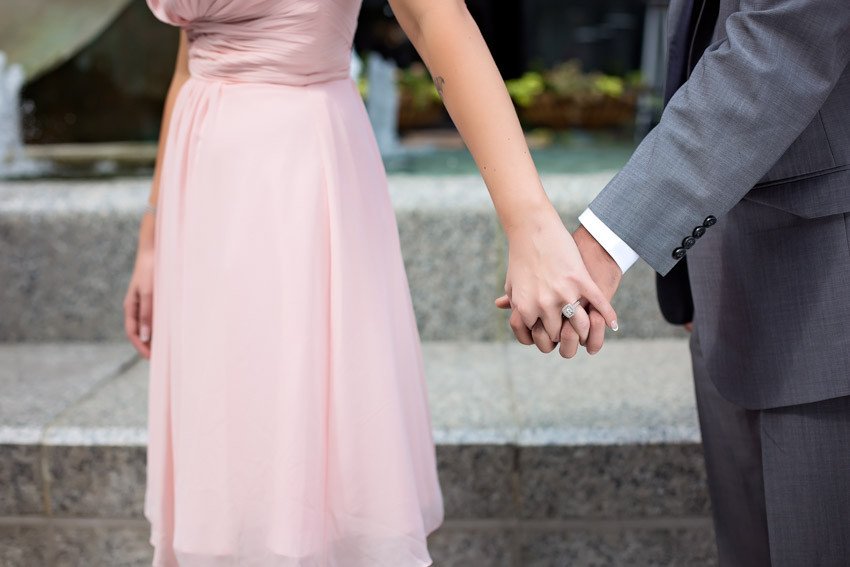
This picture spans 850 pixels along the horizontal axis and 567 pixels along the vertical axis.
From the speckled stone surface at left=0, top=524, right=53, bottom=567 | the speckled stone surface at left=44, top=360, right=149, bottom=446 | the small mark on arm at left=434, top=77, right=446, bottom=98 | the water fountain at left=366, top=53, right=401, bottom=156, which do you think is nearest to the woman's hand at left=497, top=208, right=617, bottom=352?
the small mark on arm at left=434, top=77, right=446, bottom=98

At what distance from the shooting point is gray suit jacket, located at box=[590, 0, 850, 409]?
3.62 ft

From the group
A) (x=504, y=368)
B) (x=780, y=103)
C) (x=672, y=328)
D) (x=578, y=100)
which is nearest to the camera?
(x=780, y=103)

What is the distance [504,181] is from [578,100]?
3.52m

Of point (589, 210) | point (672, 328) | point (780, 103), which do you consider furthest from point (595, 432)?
point (780, 103)

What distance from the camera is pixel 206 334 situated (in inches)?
52.2

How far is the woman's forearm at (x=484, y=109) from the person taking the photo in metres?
1.24

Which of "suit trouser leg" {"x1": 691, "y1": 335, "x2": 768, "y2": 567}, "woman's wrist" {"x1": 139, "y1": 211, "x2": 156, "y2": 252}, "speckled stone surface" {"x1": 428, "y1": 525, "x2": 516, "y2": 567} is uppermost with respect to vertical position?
"woman's wrist" {"x1": 139, "y1": 211, "x2": 156, "y2": 252}

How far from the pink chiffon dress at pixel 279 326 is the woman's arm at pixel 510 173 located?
0.19 metres

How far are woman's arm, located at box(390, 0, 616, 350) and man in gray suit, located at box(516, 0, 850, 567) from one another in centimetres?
4

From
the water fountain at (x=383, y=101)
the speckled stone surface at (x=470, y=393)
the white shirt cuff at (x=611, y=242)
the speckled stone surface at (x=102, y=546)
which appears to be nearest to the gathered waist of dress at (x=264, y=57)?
the white shirt cuff at (x=611, y=242)

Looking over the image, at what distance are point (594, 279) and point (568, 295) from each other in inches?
2.1

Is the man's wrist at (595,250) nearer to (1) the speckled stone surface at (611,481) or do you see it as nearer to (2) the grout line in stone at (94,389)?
(1) the speckled stone surface at (611,481)

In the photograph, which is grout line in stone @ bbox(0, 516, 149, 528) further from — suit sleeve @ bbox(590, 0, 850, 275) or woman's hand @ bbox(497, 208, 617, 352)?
suit sleeve @ bbox(590, 0, 850, 275)

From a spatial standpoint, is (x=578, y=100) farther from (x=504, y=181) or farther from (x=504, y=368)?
(x=504, y=181)
